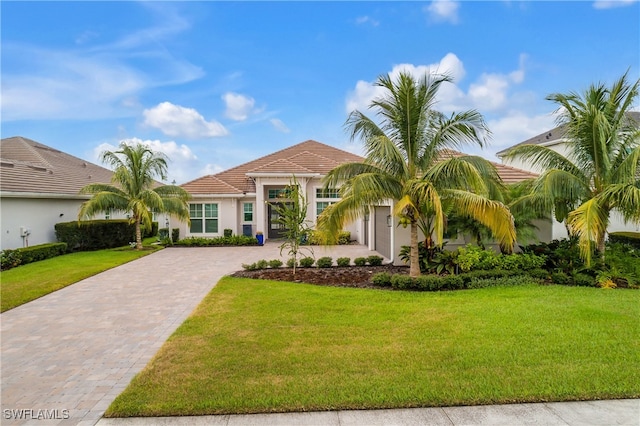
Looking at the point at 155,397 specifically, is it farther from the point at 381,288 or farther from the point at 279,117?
the point at 279,117

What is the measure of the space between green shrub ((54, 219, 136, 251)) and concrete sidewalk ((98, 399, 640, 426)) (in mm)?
17552

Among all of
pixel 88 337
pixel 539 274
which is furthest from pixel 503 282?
pixel 88 337

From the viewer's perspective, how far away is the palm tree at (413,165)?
880cm

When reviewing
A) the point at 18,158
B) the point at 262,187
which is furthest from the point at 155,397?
the point at 18,158

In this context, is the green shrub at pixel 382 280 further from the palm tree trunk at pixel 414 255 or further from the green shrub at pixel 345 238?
the green shrub at pixel 345 238

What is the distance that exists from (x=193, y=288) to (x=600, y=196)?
11765 millimetres

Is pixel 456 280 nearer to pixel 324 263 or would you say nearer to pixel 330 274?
pixel 330 274

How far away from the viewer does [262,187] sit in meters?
20.6

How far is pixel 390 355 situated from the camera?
4.97 meters

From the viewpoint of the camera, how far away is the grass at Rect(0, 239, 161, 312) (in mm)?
9180

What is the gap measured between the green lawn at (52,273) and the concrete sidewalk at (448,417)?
309 inches

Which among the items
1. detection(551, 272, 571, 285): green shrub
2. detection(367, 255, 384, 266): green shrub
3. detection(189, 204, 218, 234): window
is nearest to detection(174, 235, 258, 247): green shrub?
detection(189, 204, 218, 234): window

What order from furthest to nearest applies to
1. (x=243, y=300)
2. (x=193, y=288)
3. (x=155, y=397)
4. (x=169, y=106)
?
1. (x=169, y=106)
2. (x=193, y=288)
3. (x=243, y=300)
4. (x=155, y=397)

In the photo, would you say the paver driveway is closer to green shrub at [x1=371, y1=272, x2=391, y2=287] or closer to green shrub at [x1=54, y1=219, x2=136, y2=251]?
green shrub at [x1=371, y1=272, x2=391, y2=287]
